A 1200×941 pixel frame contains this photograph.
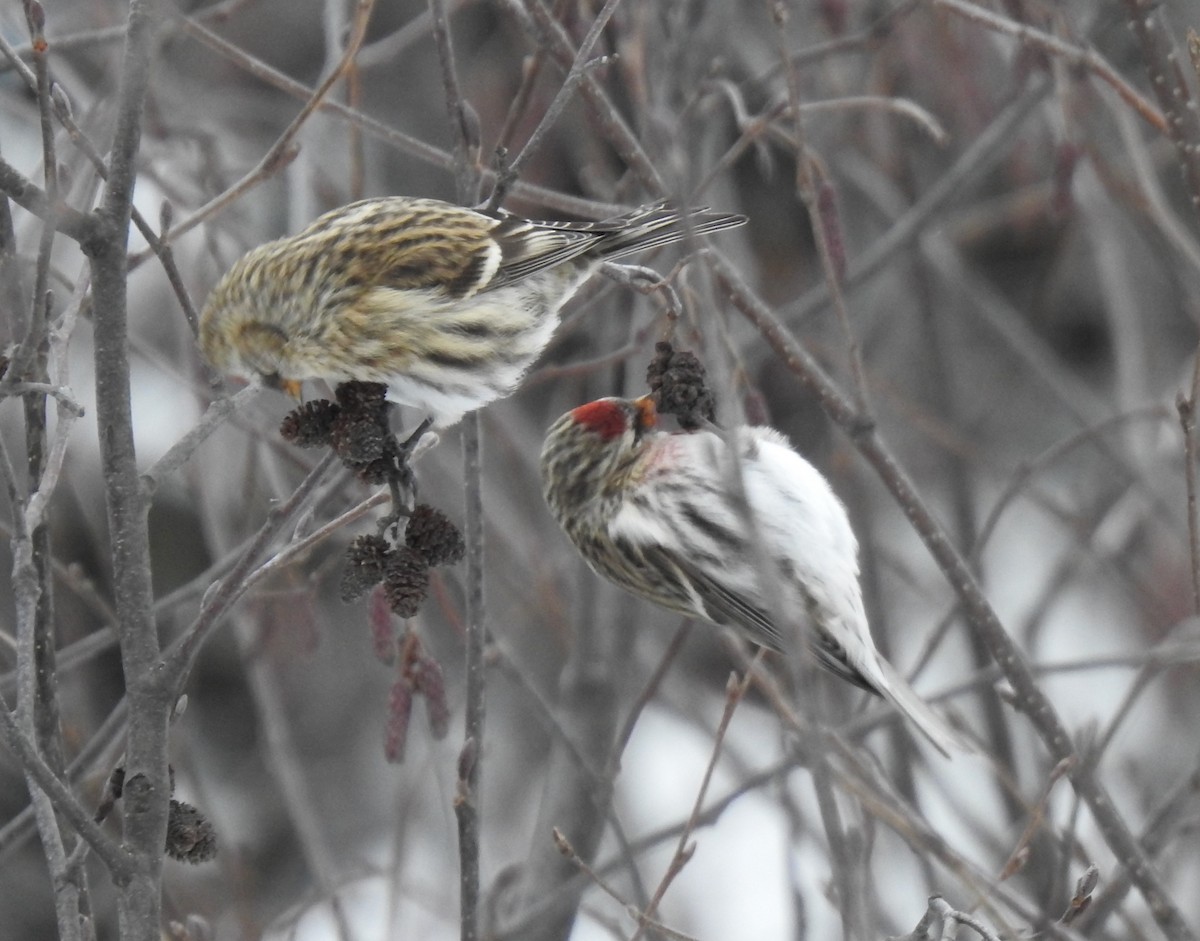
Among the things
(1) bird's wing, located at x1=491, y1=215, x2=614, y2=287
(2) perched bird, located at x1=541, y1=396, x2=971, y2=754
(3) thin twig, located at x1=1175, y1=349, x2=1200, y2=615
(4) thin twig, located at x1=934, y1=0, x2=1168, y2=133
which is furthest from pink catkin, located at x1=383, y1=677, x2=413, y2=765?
(4) thin twig, located at x1=934, y1=0, x2=1168, y2=133

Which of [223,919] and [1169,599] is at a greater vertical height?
[1169,599]

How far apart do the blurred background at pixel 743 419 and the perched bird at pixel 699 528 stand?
0.55ft

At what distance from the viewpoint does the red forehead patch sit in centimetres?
321

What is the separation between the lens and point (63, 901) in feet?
6.37

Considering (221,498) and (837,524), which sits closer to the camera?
(837,524)

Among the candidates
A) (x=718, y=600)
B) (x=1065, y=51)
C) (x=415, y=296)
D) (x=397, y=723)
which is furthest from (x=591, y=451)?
(x=1065, y=51)

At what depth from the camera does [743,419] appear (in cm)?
288

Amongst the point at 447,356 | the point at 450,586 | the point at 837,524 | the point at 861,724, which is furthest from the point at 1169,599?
the point at 447,356

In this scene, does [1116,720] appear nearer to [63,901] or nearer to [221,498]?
[63,901]

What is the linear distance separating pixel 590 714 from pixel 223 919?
1.68 metres

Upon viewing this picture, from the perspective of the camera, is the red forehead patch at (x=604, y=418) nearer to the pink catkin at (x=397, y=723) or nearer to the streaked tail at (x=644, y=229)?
the streaked tail at (x=644, y=229)

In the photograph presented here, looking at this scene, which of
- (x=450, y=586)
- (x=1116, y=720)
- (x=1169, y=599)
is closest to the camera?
(x=1116, y=720)

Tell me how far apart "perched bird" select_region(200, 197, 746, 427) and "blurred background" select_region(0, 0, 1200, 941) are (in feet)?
0.38

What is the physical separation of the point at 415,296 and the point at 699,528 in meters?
0.76
